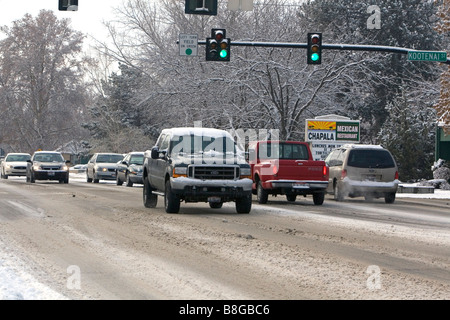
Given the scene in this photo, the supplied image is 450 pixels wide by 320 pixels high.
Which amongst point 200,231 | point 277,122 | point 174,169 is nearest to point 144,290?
point 200,231

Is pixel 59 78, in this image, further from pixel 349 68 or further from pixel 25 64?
pixel 349 68

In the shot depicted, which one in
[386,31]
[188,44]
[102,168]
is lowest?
[102,168]

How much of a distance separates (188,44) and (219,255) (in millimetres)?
17009

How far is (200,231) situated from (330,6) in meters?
46.9

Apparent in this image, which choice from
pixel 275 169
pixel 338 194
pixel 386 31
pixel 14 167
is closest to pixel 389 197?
pixel 338 194

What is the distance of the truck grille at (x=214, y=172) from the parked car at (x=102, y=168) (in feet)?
81.4

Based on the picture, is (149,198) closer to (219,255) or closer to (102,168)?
(219,255)

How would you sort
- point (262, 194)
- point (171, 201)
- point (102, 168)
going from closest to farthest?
point (171, 201), point (262, 194), point (102, 168)

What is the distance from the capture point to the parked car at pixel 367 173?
1007 inches

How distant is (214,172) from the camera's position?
1891 cm

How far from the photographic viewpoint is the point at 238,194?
61.9 feet

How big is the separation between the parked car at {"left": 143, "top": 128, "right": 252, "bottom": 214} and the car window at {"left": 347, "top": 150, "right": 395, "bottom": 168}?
21.3 feet

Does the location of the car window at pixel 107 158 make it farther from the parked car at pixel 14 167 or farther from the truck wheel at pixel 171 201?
the truck wheel at pixel 171 201

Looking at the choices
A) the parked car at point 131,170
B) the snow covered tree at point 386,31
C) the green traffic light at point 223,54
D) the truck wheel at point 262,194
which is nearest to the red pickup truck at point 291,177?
the truck wheel at point 262,194
